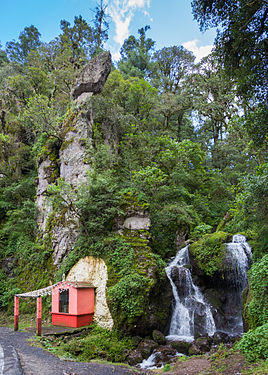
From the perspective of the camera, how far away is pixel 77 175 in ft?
55.9

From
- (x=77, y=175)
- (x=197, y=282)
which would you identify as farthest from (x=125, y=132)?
(x=197, y=282)

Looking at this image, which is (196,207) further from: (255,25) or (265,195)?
(255,25)

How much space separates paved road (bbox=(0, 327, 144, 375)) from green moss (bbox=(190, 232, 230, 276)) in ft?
23.7

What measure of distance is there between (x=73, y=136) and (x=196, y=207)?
10990 mm

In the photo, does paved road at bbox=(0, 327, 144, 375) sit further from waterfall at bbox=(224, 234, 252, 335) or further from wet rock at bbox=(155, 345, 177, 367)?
waterfall at bbox=(224, 234, 252, 335)

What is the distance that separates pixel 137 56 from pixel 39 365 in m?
32.4

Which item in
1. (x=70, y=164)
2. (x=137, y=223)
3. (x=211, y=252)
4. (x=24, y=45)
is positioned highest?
(x=24, y=45)

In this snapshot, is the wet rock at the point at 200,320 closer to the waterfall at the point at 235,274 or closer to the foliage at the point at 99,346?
the waterfall at the point at 235,274

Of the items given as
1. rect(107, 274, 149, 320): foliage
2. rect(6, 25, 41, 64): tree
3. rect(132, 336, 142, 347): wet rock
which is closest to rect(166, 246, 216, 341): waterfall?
rect(132, 336, 142, 347): wet rock

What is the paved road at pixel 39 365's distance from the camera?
643cm

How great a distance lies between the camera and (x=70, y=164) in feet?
57.6

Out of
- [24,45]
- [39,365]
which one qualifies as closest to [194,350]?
[39,365]

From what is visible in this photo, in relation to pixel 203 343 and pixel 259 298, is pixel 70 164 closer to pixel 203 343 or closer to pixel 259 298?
pixel 203 343

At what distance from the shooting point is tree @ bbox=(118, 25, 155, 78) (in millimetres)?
30547
